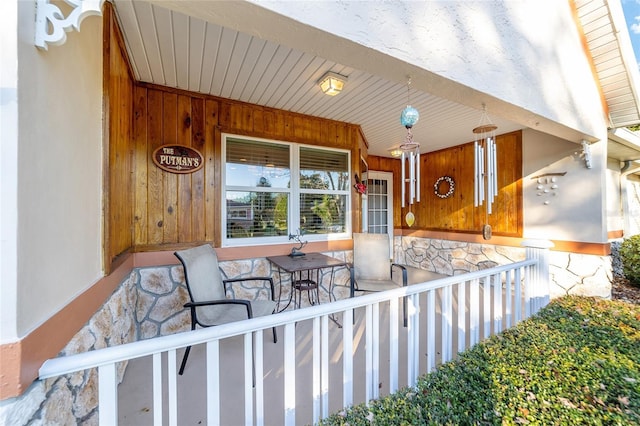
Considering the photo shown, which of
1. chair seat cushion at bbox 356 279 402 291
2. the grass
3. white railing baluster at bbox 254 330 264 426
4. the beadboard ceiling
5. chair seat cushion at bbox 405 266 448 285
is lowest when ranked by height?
chair seat cushion at bbox 405 266 448 285

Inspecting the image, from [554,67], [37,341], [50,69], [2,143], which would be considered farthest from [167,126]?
[554,67]

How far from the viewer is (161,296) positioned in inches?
104

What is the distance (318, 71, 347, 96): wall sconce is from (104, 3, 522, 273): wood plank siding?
3.28 feet

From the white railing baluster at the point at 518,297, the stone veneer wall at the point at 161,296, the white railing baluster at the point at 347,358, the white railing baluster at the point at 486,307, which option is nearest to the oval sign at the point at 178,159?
the stone veneer wall at the point at 161,296

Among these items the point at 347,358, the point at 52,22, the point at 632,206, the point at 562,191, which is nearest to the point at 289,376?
the point at 347,358

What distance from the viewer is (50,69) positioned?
958mm

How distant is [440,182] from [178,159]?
504 cm

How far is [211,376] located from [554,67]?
4.05m

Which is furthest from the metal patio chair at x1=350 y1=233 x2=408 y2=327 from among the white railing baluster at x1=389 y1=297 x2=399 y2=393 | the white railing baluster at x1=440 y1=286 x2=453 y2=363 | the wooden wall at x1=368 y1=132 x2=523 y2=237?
the wooden wall at x1=368 y1=132 x2=523 y2=237

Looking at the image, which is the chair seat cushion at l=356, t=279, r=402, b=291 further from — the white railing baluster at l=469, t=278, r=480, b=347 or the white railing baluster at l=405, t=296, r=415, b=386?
the white railing baluster at l=405, t=296, r=415, b=386

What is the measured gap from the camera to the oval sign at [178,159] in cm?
270

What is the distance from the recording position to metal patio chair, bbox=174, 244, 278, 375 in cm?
207

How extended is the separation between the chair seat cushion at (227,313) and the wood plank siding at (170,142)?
824 millimetres

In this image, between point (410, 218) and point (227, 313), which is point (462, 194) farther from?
point (227, 313)
